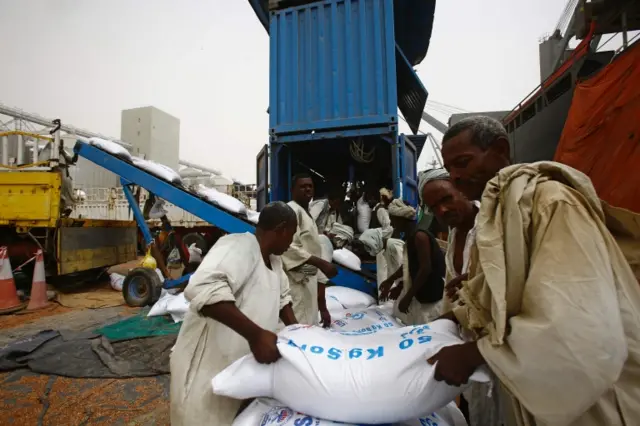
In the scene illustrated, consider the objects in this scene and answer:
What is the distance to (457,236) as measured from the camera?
5.54 feet

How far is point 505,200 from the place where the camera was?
0.82 meters

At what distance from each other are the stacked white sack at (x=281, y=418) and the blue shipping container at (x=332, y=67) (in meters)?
3.59

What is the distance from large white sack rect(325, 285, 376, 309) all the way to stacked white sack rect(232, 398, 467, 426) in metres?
2.40

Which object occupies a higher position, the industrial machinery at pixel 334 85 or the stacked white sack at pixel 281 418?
the industrial machinery at pixel 334 85

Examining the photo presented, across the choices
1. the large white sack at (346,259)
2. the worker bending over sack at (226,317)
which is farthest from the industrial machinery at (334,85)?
the worker bending over sack at (226,317)

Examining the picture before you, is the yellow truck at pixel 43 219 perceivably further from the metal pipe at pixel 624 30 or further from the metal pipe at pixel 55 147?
the metal pipe at pixel 624 30

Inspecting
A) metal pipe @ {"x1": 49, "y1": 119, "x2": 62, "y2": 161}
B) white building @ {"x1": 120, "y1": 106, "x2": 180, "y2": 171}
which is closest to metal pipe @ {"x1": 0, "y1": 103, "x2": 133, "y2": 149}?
white building @ {"x1": 120, "y1": 106, "x2": 180, "y2": 171}

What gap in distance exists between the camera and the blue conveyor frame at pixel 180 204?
156 inches

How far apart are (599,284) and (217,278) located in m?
1.08

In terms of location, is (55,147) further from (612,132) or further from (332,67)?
(612,132)

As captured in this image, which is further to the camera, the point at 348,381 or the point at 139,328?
the point at 139,328

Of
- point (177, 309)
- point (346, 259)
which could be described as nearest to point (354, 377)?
point (346, 259)

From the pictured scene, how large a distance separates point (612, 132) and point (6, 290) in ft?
28.4

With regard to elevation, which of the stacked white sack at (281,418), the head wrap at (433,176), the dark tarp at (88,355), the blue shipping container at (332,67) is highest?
the blue shipping container at (332,67)
